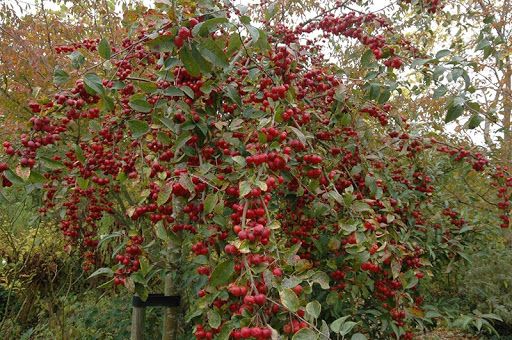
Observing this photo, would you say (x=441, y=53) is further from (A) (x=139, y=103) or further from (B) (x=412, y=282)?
(A) (x=139, y=103)

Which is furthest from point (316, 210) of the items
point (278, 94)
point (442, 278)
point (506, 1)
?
point (506, 1)

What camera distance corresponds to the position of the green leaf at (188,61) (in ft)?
4.79

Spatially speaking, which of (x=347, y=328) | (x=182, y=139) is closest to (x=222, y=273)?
(x=347, y=328)

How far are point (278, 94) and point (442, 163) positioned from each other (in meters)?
2.19

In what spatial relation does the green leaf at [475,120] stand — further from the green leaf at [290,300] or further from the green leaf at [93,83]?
the green leaf at [93,83]

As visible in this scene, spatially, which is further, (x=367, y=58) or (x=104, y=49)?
(x=367, y=58)

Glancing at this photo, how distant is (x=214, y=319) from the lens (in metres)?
1.25

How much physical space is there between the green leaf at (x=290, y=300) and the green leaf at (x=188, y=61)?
0.74 m

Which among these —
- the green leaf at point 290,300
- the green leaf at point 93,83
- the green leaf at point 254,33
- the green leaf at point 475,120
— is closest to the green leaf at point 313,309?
the green leaf at point 290,300

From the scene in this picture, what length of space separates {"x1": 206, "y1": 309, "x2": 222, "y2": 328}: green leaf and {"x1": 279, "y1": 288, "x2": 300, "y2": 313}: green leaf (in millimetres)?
227

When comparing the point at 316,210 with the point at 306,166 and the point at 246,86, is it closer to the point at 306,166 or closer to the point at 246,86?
the point at 306,166

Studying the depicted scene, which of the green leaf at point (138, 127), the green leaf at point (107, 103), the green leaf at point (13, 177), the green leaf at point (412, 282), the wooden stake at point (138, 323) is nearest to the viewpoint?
the green leaf at point (13, 177)

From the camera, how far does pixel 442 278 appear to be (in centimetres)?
421

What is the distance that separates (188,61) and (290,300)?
0.79 m
